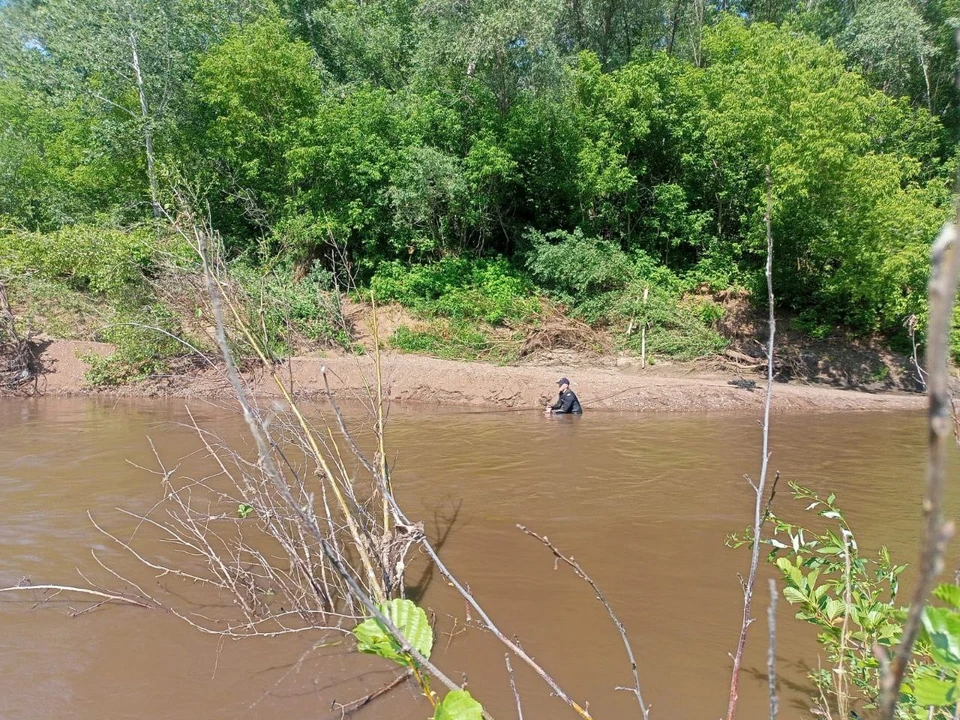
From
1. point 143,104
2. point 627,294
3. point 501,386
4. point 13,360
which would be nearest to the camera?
point 501,386

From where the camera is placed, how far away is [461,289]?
61.5ft

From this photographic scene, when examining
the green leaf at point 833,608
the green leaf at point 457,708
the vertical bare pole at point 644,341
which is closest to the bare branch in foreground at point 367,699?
the green leaf at point 833,608

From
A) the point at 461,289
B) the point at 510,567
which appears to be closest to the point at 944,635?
the point at 510,567

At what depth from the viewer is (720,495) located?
8.18 m

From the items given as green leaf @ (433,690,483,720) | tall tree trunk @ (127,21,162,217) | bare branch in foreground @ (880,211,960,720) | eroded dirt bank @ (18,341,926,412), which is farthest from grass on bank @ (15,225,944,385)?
bare branch in foreground @ (880,211,960,720)

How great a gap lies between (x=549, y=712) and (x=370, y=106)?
742 inches

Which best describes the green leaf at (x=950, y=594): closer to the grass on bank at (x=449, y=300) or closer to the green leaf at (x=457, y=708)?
the green leaf at (x=457, y=708)

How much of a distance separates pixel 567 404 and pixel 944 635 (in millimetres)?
11717

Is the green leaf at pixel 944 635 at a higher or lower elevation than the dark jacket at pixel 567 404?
higher

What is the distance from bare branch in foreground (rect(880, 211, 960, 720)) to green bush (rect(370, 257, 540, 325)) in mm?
16895

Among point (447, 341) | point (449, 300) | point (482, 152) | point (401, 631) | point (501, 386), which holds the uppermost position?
point (482, 152)

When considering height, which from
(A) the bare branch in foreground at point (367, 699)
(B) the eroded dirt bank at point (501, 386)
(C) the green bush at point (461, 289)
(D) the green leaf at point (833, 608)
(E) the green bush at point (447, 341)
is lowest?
(A) the bare branch in foreground at point (367, 699)

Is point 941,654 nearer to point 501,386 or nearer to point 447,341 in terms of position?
point 501,386

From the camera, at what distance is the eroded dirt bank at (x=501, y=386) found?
13664mm
